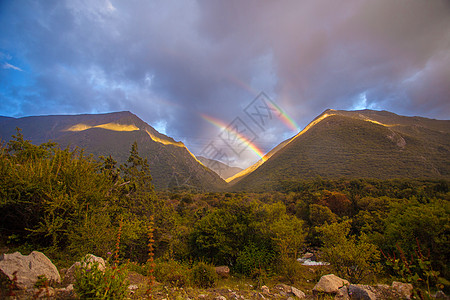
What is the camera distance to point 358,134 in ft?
248

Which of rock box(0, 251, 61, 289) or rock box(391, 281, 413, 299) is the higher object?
rock box(0, 251, 61, 289)

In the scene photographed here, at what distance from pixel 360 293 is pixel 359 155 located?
71223 millimetres

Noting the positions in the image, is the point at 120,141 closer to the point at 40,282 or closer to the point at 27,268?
the point at 27,268

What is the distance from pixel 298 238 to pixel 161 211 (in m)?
12.3

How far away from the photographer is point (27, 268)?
4324mm

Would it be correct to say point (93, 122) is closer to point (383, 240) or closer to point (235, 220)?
point (235, 220)

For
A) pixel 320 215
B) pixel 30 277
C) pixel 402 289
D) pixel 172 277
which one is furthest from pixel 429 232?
pixel 320 215

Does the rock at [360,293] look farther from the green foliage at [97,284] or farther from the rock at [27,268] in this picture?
the rock at [27,268]

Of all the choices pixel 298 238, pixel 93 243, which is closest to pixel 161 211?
pixel 93 243

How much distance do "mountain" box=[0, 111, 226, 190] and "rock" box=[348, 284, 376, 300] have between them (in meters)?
56.1

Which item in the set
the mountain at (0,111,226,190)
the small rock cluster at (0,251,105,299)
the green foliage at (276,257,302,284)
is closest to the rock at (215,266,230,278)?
the green foliage at (276,257,302,284)

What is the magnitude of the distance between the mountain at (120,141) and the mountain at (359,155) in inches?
941

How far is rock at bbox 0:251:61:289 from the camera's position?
13.5 ft

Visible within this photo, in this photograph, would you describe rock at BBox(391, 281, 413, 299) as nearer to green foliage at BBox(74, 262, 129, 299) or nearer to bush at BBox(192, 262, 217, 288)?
bush at BBox(192, 262, 217, 288)
